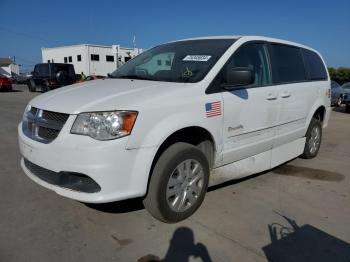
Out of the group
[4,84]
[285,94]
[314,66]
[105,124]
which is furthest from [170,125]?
[4,84]

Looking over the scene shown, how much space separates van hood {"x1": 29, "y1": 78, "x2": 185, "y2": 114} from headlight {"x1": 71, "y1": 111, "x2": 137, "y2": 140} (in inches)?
2.0

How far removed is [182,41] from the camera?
15.4 ft

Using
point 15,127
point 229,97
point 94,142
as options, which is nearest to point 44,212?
point 94,142

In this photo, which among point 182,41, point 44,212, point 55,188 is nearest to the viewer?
point 55,188

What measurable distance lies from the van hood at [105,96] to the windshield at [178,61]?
0.85 feet

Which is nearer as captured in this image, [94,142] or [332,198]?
[94,142]

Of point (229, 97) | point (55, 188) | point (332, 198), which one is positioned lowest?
point (332, 198)

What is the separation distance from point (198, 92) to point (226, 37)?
1207mm

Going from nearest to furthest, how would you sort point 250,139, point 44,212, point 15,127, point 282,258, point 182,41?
point 282,258
point 44,212
point 250,139
point 182,41
point 15,127

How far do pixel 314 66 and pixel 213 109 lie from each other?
3.07m

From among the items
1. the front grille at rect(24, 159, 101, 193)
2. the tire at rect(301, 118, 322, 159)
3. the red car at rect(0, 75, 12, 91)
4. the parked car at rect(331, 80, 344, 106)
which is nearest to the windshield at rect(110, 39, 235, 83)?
the front grille at rect(24, 159, 101, 193)

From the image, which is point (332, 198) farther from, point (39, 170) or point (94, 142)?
point (39, 170)

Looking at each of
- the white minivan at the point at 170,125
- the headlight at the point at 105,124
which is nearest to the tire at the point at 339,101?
the white minivan at the point at 170,125

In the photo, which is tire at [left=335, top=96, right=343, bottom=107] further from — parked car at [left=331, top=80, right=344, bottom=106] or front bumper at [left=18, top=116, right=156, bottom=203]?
front bumper at [left=18, top=116, right=156, bottom=203]
